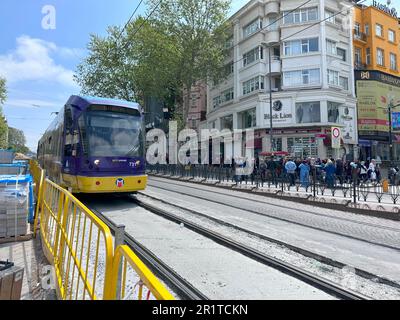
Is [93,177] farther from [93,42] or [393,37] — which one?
[393,37]

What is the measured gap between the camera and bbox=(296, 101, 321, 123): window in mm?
31062

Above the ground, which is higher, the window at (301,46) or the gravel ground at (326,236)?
the window at (301,46)

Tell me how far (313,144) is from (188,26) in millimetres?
17494

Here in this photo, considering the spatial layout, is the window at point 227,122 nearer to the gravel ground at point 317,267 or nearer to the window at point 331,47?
the window at point 331,47

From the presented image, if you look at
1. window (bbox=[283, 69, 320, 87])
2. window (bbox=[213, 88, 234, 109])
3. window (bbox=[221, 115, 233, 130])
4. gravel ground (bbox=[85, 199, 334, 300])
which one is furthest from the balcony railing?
gravel ground (bbox=[85, 199, 334, 300])

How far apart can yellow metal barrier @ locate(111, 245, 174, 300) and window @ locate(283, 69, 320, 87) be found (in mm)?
32205

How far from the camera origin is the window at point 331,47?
32.1 m

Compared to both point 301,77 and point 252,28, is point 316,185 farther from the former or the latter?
point 252,28

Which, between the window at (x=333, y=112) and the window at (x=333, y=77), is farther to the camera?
the window at (x=333, y=77)

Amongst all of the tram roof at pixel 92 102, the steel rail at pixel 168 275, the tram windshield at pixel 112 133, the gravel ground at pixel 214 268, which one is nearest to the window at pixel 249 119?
the tram windshield at pixel 112 133

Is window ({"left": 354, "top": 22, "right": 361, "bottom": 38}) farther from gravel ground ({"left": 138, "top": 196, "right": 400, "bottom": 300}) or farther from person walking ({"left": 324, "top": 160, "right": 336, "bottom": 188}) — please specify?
gravel ground ({"left": 138, "top": 196, "right": 400, "bottom": 300})

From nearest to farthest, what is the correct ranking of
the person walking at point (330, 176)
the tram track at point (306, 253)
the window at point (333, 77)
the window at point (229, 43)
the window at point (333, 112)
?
the tram track at point (306, 253) → the person walking at point (330, 176) → the window at point (333, 112) → the window at point (333, 77) → the window at point (229, 43)

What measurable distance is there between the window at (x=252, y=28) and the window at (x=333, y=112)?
11.2 m

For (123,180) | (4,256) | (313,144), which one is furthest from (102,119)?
(313,144)
